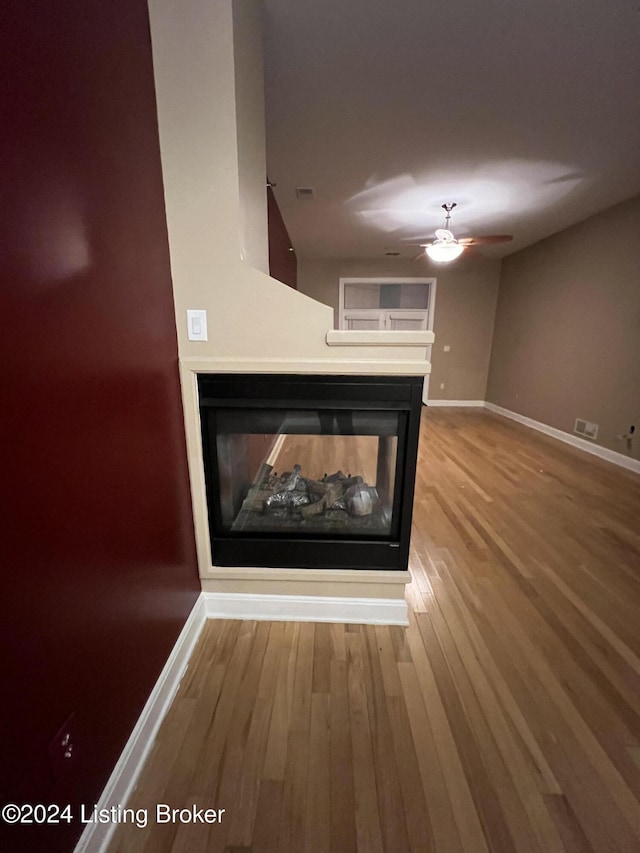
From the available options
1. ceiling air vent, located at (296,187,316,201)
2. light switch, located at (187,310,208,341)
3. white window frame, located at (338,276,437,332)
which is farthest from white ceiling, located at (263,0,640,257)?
white window frame, located at (338,276,437,332)

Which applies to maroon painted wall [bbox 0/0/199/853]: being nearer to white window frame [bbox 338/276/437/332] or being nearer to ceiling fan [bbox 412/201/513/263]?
ceiling fan [bbox 412/201/513/263]

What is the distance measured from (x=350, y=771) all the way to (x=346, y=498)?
3.05 feet

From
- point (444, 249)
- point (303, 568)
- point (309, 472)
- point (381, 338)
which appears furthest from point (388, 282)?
point (303, 568)

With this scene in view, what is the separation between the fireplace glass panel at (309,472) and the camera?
4.43ft

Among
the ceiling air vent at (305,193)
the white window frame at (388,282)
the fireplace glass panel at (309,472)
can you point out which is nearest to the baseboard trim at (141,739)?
the fireplace glass panel at (309,472)

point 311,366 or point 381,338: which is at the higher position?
point 381,338

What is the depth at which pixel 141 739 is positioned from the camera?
978 mm

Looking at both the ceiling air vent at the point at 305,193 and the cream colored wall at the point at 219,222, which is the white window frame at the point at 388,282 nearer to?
the ceiling air vent at the point at 305,193

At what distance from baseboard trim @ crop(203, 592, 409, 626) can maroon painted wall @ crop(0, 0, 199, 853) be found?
0.40 meters

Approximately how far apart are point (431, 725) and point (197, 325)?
5.29 ft

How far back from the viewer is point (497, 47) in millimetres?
1648

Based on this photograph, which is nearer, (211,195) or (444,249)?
(211,195)

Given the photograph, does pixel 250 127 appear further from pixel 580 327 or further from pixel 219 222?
pixel 580 327

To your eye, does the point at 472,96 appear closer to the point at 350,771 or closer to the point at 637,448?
the point at 350,771
